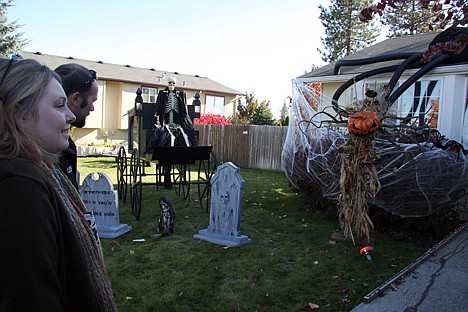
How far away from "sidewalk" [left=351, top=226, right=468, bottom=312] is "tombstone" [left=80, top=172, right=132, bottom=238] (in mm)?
4286

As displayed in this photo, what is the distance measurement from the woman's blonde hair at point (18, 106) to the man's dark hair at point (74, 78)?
1.02 meters

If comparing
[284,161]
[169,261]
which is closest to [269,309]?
[169,261]

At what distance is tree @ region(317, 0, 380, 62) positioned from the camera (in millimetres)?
34531

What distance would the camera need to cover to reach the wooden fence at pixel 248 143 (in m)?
16.7

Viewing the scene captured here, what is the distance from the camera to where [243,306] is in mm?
3992

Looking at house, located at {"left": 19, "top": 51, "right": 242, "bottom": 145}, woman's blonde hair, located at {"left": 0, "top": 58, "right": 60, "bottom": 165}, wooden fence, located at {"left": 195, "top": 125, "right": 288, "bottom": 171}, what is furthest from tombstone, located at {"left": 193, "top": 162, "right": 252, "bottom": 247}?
house, located at {"left": 19, "top": 51, "right": 242, "bottom": 145}

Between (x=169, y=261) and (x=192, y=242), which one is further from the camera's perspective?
(x=192, y=242)

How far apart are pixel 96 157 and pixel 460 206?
18.4 metres

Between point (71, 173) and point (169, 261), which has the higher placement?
point (71, 173)

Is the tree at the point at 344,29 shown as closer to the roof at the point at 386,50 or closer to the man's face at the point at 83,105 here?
the roof at the point at 386,50

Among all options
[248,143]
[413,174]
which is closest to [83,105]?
[413,174]

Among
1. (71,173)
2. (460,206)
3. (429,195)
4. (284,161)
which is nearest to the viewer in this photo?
(71,173)

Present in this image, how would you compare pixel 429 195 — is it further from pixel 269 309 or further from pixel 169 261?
pixel 169 261

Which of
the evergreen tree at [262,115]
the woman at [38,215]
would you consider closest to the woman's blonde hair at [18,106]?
the woman at [38,215]
